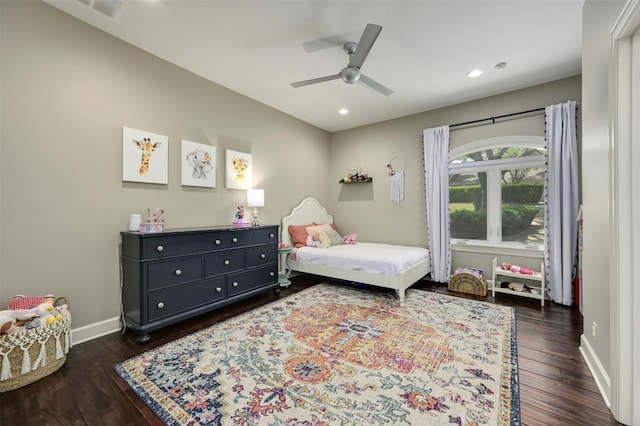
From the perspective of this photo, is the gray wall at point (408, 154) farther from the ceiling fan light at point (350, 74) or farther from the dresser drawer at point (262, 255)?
the ceiling fan light at point (350, 74)

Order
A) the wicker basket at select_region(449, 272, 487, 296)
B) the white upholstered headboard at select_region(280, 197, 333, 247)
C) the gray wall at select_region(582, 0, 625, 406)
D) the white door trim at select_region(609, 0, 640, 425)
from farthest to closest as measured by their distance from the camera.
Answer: the white upholstered headboard at select_region(280, 197, 333, 247)
the wicker basket at select_region(449, 272, 487, 296)
the gray wall at select_region(582, 0, 625, 406)
the white door trim at select_region(609, 0, 640, 425)

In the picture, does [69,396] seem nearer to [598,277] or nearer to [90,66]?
[90,66]

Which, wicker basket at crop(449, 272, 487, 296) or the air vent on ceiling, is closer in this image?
the air vent on ceiling

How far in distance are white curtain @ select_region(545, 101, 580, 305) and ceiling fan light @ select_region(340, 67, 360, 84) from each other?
2.70m

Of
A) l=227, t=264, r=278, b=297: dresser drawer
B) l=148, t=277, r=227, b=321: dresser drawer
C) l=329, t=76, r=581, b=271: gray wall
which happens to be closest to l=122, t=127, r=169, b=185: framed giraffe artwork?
l=148, t=277, r=227, b=321: dresser drawer

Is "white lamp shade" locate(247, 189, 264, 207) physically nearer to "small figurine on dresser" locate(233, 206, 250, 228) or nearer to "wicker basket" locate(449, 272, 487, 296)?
"small figurine on dresser" locate(233, 206, 250, 228)

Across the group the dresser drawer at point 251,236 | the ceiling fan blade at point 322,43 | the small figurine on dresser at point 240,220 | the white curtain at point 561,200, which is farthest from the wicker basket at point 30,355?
the white curtain at point 561,200

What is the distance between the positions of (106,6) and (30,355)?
2.81m

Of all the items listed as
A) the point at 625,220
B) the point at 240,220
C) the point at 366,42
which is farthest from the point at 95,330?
the point at 625,220

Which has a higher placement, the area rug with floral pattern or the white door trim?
the white door trim

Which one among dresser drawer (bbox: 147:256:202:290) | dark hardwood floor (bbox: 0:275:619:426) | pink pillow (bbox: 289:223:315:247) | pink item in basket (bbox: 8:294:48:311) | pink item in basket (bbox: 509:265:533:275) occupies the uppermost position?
pink pillow (bbox: 289:223:315:247)

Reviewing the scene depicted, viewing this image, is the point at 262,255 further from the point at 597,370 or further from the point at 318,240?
the point at 597,370

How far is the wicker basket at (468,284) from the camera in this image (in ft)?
12.2

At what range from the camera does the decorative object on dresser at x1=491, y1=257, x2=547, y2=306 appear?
3408 millimetres
